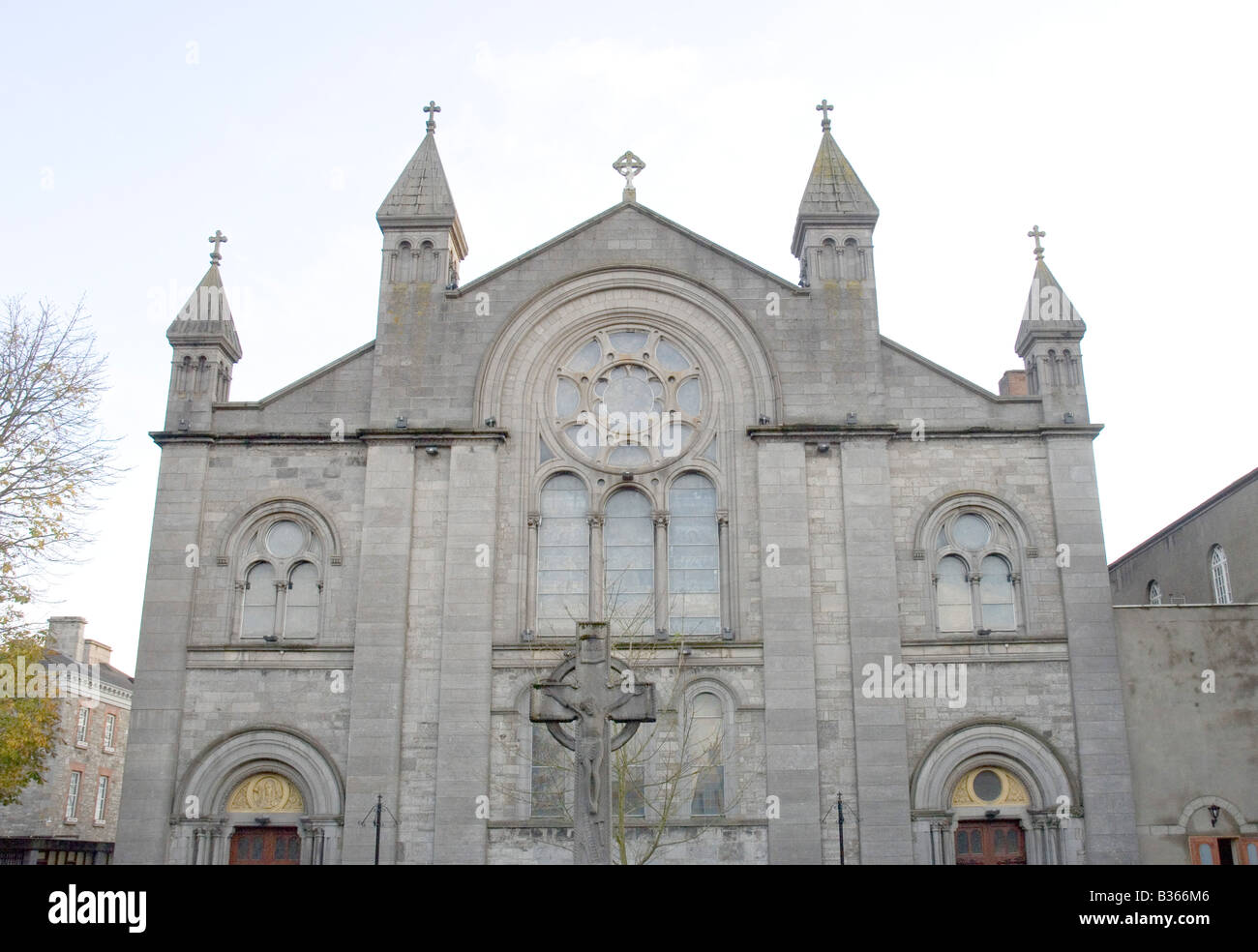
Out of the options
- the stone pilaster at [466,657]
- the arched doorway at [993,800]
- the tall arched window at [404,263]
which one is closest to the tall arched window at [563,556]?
the stone pilaster at [466,657]

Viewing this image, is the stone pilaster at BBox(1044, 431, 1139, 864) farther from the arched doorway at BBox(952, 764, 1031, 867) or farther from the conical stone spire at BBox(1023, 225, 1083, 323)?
the conical stone spire at BBox(1023, 225, 1083, 323)

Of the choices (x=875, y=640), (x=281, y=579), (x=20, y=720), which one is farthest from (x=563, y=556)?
(x=20, y=720)

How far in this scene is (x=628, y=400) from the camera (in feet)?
97.7

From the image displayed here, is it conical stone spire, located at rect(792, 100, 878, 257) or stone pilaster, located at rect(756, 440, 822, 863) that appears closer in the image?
stone pilaster, located at rect(756, 440, 822, 863)

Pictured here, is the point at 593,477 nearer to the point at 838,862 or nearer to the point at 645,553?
the point at 645,553

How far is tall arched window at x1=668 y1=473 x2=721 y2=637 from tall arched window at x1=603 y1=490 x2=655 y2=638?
1.70 feet

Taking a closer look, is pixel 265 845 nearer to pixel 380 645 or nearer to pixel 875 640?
pixel 380 645

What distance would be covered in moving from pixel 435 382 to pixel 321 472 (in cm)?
343

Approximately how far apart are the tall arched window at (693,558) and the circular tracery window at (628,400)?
98 cm

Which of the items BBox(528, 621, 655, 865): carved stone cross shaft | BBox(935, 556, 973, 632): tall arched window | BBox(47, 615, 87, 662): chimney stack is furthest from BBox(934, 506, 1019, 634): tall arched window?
BBox(47, 615, 87, 662): chimney stack

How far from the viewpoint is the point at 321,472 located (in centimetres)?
2897

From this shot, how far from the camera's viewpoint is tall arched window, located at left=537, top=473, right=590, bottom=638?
2798cm
